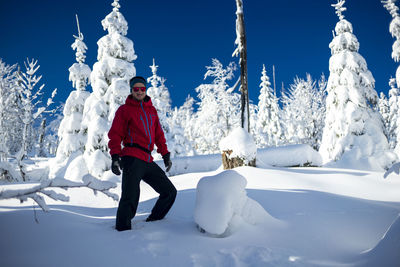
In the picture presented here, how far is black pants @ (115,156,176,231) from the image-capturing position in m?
2.92

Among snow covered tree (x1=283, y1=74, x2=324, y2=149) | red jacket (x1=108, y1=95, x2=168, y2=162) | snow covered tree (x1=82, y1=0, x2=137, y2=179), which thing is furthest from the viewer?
snow covered tree (x1=283, y1=74, x2=324, y2=149)

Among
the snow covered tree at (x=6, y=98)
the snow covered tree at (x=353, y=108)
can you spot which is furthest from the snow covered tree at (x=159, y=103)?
the snow covered tree at (x=353, y=108)

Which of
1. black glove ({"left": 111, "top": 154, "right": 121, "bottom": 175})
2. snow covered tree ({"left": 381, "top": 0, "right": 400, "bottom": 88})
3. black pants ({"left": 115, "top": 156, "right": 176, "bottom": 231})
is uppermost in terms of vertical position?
snow covered tree ({"left": 381, "top": 0, "right": 400, "bottom": 88})

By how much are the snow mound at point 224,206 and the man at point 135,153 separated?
2.06ft

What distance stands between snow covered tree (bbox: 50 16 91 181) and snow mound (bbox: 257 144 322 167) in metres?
10.4

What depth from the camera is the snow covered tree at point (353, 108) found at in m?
13.4

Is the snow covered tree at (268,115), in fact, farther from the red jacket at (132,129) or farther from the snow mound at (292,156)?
the red jacket at (132,129)

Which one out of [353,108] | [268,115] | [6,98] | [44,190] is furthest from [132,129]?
[268,115]

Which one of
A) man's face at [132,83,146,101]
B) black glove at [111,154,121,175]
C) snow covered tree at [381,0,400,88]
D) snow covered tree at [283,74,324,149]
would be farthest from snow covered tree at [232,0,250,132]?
snow covered tree at [283,74,324,149]

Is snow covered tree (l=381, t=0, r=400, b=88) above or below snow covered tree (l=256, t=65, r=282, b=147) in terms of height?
above

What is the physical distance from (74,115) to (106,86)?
419 centimetres

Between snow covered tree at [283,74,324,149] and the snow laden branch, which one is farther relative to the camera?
snow covered tree at [283,74,324,149]

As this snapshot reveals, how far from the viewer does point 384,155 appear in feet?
43.3

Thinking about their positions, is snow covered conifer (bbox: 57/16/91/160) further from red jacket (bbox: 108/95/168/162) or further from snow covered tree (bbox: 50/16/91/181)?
red jacket (bbox: 108/95/168/162)
